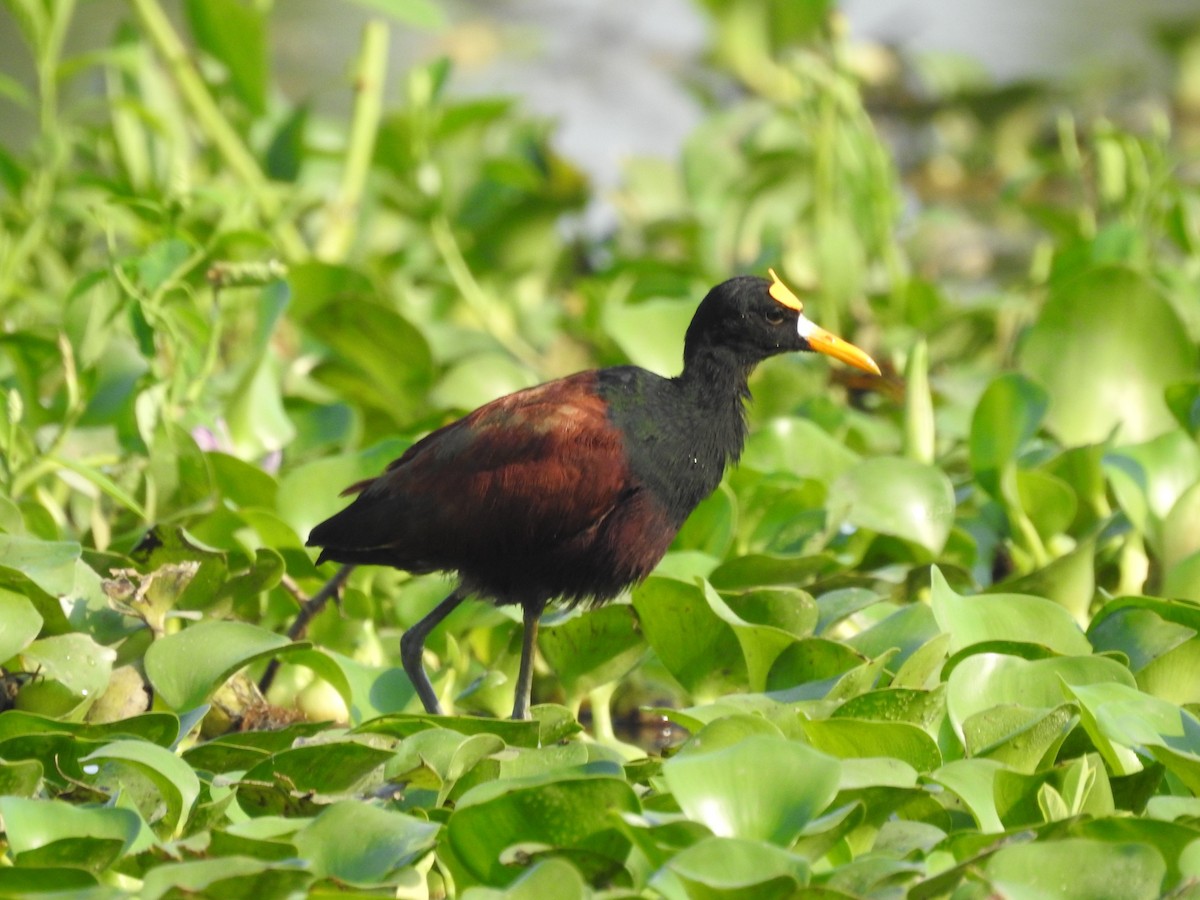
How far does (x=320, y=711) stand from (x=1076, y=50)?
25.0 feet

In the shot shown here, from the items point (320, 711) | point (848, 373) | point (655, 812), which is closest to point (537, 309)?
point (848, 373)

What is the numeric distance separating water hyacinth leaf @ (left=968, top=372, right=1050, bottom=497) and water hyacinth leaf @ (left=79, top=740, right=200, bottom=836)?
197 cm

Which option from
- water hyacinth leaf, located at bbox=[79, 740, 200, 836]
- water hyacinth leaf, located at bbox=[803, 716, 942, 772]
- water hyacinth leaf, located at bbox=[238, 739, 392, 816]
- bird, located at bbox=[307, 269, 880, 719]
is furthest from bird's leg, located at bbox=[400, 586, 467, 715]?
water hyacinth leaf, located at bbox=[803, 716, 942, 772]

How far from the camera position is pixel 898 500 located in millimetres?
3545

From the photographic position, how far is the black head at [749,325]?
343cm

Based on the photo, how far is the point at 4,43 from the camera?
8469 mm

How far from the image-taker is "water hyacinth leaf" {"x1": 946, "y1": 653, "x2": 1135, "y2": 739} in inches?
105

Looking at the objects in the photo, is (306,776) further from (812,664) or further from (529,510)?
(812,664)

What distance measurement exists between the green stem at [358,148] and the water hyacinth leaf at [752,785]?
3267 mm

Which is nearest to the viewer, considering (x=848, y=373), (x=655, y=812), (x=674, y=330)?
(x=655, y=812)

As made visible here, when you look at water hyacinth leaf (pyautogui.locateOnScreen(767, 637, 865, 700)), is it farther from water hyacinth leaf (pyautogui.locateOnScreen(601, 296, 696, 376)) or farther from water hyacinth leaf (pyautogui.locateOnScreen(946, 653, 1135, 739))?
water hyacinth leaf (pyautogui.locateOnScreen(601, 296, 696, 376))

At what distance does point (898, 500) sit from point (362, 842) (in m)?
1.68

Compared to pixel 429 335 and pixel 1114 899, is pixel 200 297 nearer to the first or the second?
pixel 429 335

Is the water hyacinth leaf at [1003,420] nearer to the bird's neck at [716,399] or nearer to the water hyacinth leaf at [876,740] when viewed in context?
the bird's neck at [716,399]
